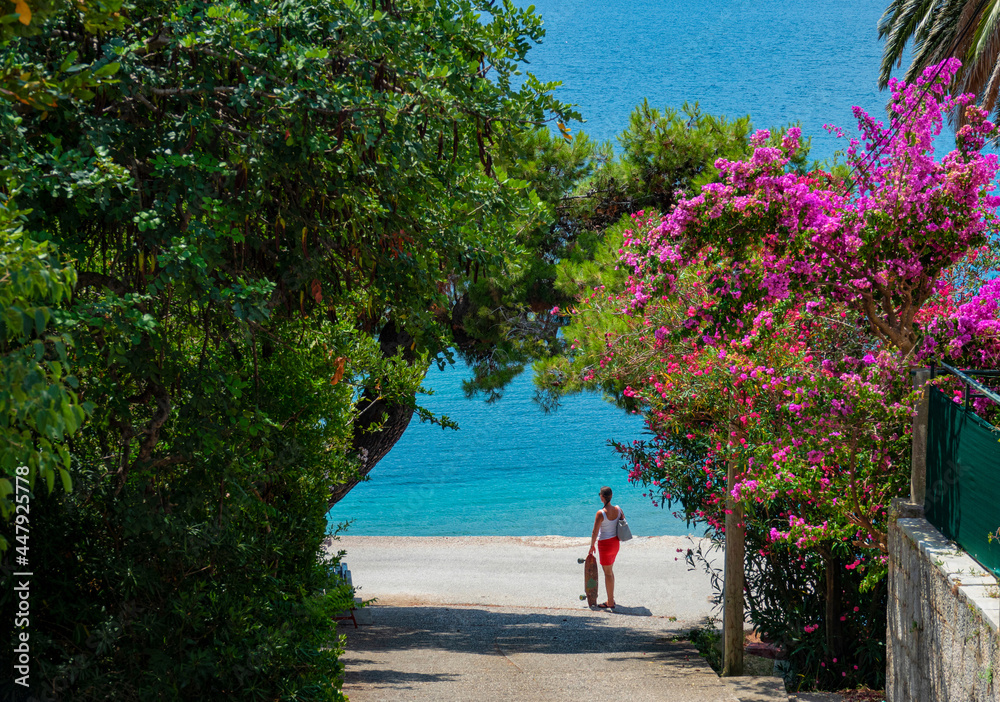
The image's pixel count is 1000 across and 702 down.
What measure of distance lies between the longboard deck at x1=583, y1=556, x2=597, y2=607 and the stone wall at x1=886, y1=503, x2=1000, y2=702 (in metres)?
5.84

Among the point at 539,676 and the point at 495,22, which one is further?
the point at 539,676

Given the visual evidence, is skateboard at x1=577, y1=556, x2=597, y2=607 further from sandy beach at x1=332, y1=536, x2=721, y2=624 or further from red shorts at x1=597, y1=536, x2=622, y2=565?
sandy beach at x1=332, y1=536, x2=721, y2=624

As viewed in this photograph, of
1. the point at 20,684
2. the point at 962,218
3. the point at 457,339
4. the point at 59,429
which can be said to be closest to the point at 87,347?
the point at 20,684

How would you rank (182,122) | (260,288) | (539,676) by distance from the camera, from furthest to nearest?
(539,676) → (182,122) → (260,288)

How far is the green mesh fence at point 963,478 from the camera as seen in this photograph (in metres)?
4.52

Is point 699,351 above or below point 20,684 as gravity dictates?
above

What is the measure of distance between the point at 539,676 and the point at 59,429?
5993 millimetres

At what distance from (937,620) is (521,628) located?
251 inches

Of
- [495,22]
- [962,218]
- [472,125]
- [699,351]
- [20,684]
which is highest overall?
[495,22]

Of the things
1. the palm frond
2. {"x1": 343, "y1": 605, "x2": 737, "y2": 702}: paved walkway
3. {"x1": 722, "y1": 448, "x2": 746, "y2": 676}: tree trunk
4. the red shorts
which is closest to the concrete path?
{"x1": 343, "y1": 605, "x2": 737, "y2": 702}: paved walkway

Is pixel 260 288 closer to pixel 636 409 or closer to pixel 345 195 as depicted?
pixel 345 195

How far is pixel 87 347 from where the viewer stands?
410cm

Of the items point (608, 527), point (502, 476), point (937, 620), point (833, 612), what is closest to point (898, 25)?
point (608, 527)

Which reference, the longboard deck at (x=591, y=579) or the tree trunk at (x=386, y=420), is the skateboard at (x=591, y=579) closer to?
the longboard deck at (x=591, y=579)
